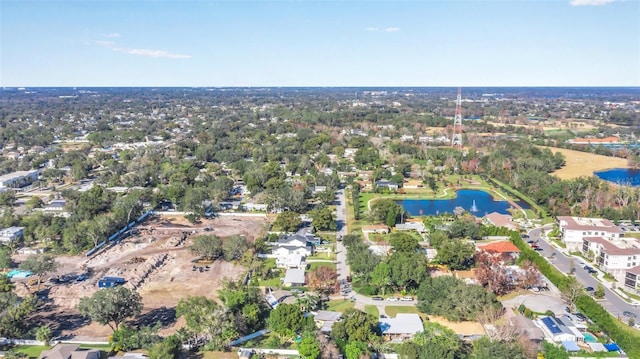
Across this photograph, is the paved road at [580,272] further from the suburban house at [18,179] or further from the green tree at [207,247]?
the suburban house at [18,179]

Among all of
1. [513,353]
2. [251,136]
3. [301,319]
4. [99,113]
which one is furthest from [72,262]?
[99,113]

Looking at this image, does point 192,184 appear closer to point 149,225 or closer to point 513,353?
point 149,225

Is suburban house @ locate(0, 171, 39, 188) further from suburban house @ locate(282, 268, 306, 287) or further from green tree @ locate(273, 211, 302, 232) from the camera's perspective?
suburban house @ locate(282, 268, 306, 287)

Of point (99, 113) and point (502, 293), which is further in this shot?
point (99, 113)

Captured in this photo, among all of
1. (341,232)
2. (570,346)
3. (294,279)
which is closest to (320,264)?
(294,279)

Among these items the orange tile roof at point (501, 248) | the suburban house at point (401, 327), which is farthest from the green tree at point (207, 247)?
the orange tile roof at point (501, 248)

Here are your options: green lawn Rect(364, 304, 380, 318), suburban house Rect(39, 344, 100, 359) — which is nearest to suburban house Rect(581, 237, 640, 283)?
green lawn Rect(364, 304, 380, 318)
